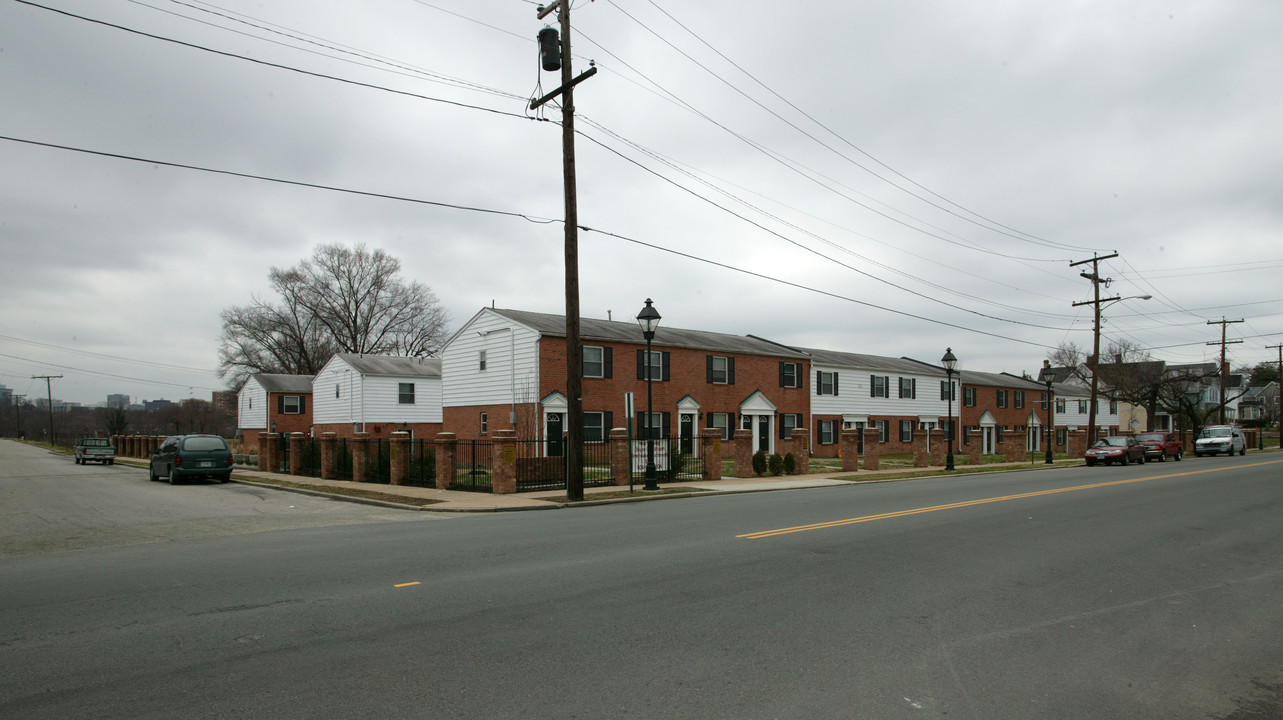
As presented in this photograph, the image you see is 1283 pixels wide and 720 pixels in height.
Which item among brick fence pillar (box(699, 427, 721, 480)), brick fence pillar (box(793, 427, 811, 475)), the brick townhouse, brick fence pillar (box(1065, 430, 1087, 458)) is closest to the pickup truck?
the brick townhouse

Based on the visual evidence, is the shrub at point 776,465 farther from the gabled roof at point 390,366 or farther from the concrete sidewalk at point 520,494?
the gabled roof at point 390,366

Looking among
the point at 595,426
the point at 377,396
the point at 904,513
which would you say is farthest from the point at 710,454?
the point at 377,396

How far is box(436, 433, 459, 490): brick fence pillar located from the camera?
21.2 metres

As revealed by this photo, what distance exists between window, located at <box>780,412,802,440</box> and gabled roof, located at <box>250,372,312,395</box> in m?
34.6

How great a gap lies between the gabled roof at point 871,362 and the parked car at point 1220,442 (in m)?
15.5

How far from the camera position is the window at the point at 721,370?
124ft

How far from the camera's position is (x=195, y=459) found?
26.1m

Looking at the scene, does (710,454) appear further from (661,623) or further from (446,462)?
(661,623)

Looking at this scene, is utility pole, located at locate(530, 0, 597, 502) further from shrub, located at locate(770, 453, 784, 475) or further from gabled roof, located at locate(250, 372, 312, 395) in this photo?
gabled roof, located at locate(250, 372, 312, 395)

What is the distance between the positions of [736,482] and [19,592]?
19433mm

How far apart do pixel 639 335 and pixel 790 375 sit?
1096 cm

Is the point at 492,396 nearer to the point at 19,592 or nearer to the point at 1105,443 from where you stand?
the point at 19,592

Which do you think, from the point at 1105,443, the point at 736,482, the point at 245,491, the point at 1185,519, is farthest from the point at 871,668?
the point at 1105,443

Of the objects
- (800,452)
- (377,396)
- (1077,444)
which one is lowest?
(1077,444)
